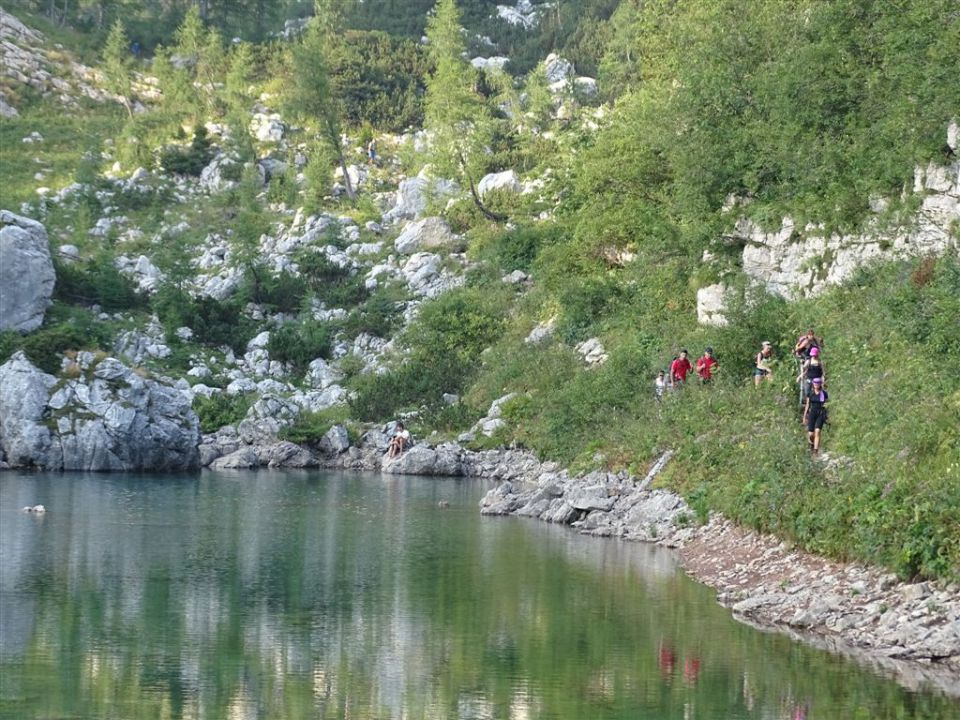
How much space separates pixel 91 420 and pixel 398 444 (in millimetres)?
11343

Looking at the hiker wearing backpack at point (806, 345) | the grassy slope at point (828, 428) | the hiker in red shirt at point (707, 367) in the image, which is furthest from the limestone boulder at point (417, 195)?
the hiker wearing backpack at point (806, 345)

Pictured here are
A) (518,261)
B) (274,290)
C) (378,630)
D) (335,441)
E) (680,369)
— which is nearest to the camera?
(378,630)

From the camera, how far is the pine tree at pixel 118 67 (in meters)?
91.2

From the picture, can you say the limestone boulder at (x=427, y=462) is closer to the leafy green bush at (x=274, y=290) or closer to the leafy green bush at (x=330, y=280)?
the leafy green bush at (x=330, y=280)

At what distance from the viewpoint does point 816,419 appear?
28719 millimetres

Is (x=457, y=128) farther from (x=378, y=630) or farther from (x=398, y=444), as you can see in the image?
(x=378, y=630)

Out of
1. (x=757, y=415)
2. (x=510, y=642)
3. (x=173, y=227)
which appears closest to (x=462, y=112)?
(x=173, y=227)

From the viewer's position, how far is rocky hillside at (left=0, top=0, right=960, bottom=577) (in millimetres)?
31719

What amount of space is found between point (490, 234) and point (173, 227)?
18885 millimetres

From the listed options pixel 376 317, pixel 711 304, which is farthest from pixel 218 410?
pixel 711 304

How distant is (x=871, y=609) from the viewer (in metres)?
20.4

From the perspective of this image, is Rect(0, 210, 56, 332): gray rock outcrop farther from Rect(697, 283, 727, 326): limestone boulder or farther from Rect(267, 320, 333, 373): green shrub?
Rect(697, 283, 727, 326): limestone boulder

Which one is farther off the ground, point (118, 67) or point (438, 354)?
point (118, 67)

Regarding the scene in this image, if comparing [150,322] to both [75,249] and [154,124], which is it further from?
[154,124]
